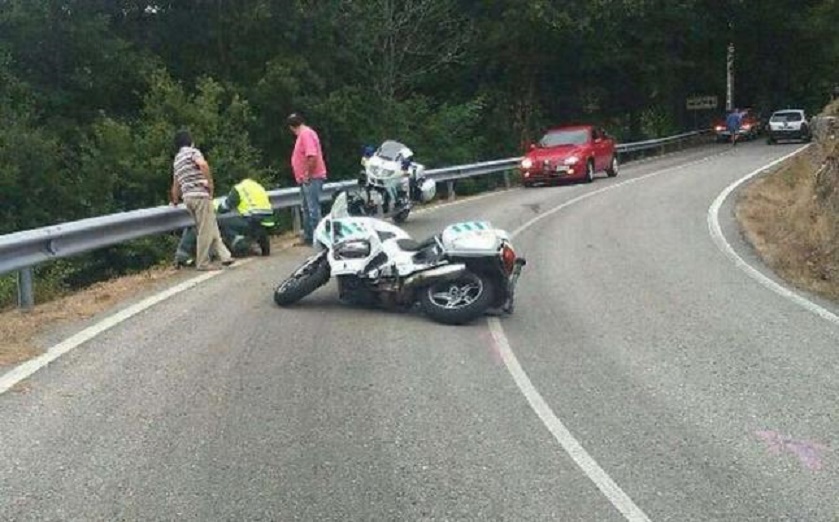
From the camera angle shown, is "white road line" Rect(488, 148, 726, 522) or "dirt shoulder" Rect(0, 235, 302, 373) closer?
"white road line" Rect(488, 148, 726, 522)

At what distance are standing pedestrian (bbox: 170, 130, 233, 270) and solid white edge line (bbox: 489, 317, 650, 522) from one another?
5357 millimetres

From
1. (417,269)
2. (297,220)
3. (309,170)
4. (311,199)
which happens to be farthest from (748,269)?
(297,220)

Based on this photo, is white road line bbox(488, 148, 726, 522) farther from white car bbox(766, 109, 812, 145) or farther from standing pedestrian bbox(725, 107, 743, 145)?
standing pedestrian bbox(725, 107, 743, 145)

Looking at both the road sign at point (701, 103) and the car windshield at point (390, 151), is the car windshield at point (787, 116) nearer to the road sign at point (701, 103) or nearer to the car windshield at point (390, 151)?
the road sign at point (701, 103)

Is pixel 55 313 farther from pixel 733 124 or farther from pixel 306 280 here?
pixel 733 124

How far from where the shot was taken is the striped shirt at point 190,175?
12.3m

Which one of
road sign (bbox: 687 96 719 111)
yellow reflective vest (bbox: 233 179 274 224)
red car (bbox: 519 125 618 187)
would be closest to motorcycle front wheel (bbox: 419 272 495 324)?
yellow reflective vest (bbox: 233 179 274 224)

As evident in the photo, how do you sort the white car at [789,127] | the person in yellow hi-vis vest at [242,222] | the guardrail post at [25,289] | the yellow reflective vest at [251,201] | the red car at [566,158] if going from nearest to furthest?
the guardrail post at [25,289] < the person in yellow hi-vis vest at [242,222] < the yellow reflective vest at [251,201] < the red car at [566,158] < the white car at [789,127]

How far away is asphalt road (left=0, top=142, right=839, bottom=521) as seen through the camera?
199 inches

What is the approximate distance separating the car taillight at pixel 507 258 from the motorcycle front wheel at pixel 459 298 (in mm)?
193

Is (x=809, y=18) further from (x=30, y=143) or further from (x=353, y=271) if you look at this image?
(x=353, y=271)

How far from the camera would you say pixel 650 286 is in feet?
37.2

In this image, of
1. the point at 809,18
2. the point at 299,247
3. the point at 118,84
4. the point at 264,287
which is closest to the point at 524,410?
the point at 264,287

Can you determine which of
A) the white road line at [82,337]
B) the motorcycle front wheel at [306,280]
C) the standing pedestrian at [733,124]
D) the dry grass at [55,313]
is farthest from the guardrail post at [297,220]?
the standing pedestrian at [733,124]
